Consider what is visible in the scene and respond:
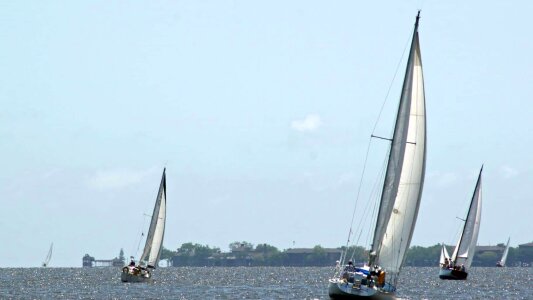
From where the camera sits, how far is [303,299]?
2790 inches

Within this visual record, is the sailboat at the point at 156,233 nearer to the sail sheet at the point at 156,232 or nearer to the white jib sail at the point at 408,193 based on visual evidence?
the sail sheet at the point at 156,232

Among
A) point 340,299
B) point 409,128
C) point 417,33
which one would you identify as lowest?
point 340,299

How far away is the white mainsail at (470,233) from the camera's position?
383ft

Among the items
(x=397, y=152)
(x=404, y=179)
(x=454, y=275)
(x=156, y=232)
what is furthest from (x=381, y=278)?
(x=454, y=275)

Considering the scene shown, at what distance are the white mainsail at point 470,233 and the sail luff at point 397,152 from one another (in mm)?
58854

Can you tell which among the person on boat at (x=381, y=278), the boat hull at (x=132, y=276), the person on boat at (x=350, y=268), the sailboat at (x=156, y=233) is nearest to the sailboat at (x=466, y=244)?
the sailboat at (x=156, y=233)

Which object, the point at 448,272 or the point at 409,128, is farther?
the point at 448,272

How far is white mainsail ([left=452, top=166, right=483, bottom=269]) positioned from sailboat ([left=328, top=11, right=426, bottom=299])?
2298 inches

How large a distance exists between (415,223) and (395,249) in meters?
1.77

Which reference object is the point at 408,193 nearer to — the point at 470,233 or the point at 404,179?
the point at 404,179

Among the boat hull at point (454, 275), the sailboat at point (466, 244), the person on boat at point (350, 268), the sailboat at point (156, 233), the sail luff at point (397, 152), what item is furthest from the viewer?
the boat hull at point (454, 275)

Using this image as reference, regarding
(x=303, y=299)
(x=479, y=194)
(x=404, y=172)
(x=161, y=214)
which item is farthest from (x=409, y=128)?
(x=479, y=194)

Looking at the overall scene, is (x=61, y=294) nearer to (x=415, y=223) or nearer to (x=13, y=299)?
(x=13, y=299)

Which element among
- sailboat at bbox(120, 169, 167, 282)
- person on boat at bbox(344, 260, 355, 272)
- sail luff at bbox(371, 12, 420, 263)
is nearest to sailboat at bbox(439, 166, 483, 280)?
sailboat at bbox(120, 169, 167, 282)
